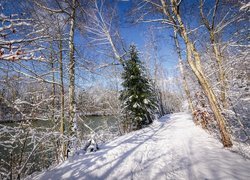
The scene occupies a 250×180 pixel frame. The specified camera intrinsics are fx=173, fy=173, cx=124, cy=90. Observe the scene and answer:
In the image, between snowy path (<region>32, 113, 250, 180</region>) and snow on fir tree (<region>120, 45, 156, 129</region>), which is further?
snow on fir tree (<region>120, 45, 156, 129</region>)

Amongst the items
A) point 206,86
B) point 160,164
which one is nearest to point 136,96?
point 206,86

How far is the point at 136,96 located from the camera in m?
13.9

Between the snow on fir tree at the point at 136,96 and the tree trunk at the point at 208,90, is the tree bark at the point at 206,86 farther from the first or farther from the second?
the snow on fir tree at the point at 136,96

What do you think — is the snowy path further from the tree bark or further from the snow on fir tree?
the snow on fir tree

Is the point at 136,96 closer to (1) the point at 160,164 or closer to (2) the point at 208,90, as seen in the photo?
(2) the point at 208,90

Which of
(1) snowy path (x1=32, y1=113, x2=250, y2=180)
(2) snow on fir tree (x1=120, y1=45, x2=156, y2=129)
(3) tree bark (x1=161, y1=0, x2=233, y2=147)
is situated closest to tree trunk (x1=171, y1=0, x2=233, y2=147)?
(3) tree bark (x1=161, y1=0, x2=233, y2=147)

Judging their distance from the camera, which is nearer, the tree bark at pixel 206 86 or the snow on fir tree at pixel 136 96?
the tree bark at pixel 206 86

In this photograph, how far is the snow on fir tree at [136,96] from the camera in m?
13.7

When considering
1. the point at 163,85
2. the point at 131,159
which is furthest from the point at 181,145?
the point at 163,85

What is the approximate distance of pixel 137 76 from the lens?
1466cm

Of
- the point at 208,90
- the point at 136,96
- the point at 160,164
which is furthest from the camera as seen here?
the point at 136,96

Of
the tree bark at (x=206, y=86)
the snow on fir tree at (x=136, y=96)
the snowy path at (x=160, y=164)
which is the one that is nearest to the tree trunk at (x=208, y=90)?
the tree bark at (x=206, y=86)

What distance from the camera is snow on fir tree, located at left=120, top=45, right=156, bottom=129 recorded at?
539 inches

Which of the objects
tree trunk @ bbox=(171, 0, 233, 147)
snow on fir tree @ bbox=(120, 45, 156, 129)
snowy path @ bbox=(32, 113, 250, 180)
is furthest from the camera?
snow on fir tree @ bbox=(120, 45, 156, 129)
